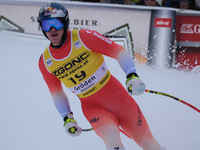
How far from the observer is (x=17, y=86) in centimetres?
616

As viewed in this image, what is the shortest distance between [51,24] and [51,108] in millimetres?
3029

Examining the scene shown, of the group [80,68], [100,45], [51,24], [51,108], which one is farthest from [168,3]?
[51,24]

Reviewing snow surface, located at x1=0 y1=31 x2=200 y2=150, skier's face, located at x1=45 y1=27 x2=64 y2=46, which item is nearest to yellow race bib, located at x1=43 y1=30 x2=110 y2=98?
skier's face, located at x1=45 y1=27 x2=64 y2=46

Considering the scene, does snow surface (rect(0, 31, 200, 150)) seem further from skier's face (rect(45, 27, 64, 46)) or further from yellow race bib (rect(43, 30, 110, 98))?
skier's face (rect(45, 27, 64, 46))

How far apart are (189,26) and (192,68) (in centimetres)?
102

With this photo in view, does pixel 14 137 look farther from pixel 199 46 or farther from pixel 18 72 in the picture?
pixel 199 46

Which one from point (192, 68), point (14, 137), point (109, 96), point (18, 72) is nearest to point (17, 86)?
point (18, 72)

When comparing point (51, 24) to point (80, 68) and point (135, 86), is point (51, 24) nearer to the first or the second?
point (80, 68)

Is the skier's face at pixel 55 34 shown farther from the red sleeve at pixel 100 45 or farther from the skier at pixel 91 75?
the red sleeve at pixel 100 45

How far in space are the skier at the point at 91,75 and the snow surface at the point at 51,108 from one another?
4.93ft

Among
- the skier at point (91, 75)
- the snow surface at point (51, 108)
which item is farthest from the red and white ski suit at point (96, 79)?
the snow surface at point (51, 108)

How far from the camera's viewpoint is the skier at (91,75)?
2.83m

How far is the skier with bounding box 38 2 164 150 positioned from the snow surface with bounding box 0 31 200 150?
150cm

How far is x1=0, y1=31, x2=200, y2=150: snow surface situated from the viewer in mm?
4547
